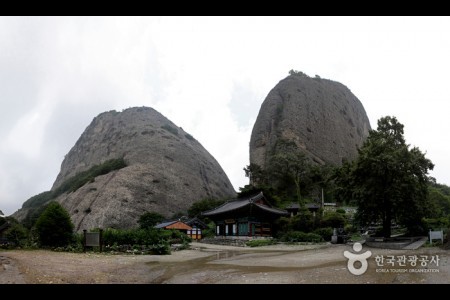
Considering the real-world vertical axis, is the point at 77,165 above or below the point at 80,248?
above

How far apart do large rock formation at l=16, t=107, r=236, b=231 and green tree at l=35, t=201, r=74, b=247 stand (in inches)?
1248

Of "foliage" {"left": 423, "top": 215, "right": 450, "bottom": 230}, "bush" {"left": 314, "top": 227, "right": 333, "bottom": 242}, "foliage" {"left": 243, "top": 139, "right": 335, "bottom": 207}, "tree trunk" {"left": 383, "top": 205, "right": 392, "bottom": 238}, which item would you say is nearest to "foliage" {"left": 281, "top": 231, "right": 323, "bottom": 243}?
"bush" {"left": 314, "top": 227, "right": 333, "bottom": 242}

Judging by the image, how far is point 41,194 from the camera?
280ft

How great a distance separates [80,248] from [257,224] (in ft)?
64.4

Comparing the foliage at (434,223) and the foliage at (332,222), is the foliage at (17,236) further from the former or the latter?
the foliage at (434,223)

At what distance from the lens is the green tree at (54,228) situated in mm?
20197

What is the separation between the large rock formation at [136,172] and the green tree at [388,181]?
128 ft

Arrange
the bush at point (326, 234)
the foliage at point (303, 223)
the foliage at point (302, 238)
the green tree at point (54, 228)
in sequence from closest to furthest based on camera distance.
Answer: the green tree at point (54, 228) → the foliage at point (302, 238) → the bush at point (326, 234) → the foliage at point (303, 223)

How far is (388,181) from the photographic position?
21328 mm

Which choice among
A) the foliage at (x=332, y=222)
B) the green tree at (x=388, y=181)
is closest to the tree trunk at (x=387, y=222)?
the green tree at (x=388, y=181)

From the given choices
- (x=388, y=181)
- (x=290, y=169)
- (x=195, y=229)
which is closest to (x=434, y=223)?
(x=388, y=181)

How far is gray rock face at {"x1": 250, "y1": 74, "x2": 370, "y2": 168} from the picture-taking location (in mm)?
71312
